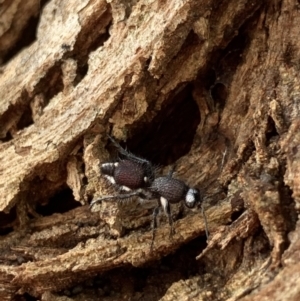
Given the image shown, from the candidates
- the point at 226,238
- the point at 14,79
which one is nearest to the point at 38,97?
the point at 14,79

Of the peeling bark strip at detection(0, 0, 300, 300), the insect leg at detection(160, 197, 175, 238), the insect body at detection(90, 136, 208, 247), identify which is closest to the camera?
the peeling bark strip at detection(0, 0, 300, 300)

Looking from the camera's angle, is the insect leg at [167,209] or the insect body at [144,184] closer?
the insect leg at [167,209]

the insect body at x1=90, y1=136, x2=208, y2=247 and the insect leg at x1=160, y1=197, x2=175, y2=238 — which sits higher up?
the insect body at x1=90, y1=136, x2=208, y2=247

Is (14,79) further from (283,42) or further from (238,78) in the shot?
(283,42)

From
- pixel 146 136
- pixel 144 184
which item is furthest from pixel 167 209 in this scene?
pixel 146 136

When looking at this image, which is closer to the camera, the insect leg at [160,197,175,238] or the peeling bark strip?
the peeling bark strip

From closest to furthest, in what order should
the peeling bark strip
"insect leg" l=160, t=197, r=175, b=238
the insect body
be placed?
1. the peeling bark strip
2. "insect leg" l=160, t=197, r=175, b=238
3. the insect body
